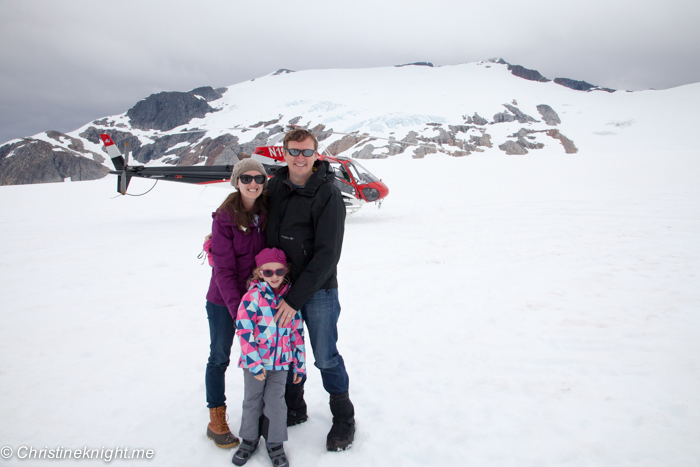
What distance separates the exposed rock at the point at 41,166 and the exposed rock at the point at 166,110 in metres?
39.5

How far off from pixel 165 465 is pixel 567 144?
248ft

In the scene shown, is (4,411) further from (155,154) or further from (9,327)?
(155,154)

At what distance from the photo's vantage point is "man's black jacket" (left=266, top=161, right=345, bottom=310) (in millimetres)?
2016

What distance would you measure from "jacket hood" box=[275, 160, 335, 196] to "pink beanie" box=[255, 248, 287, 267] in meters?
0.40

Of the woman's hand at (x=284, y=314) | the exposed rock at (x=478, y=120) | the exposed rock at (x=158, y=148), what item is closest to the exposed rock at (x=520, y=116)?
the exposed rock at (x=478, y=120)

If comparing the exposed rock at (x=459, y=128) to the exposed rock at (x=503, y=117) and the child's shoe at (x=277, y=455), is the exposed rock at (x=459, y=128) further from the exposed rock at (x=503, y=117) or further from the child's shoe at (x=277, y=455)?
the child's shoe at (x=277, y=455)

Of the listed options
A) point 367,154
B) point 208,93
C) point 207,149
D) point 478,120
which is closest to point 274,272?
point 367,154

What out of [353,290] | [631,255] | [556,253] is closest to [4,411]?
[353,290]

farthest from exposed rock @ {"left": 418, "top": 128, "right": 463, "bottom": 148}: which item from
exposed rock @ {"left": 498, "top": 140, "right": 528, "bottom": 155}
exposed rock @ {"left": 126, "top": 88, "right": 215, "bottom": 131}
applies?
exposed rock @ {"left": 126, "top": 88, "right": 215, "bottom": 131}

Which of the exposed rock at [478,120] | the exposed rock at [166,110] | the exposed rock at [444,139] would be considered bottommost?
the exposed rock at [444,139]

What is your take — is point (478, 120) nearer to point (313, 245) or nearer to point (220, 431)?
point (313, 245)

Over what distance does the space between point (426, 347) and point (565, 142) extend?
7407 centimetres

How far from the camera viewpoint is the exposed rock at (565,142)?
61147 mm

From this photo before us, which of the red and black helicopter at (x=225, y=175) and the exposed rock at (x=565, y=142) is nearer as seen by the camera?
the red and black helicopter at (x=225, y=175)
